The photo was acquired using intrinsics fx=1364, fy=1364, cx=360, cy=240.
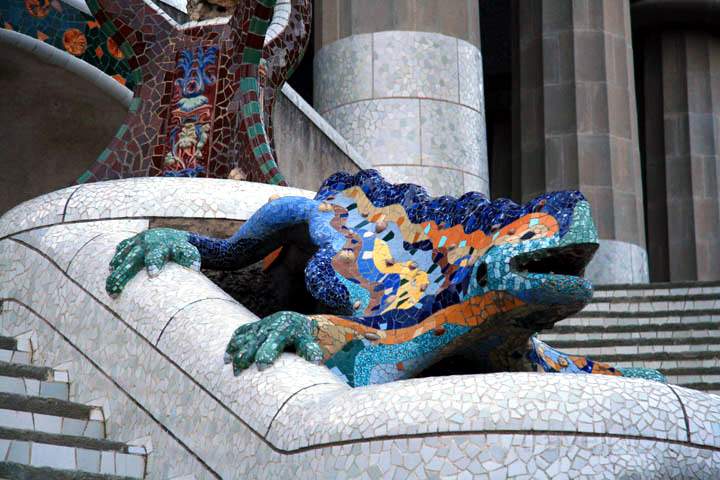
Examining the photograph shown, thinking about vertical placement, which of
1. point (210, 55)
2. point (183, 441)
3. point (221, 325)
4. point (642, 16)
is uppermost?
point (642, 16)

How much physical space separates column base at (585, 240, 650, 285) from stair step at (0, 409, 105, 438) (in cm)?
1468

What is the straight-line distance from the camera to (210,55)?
9.52 m

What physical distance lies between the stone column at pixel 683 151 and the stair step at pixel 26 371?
20588 millimetres

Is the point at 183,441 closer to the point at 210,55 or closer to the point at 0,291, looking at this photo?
the point at 0,291

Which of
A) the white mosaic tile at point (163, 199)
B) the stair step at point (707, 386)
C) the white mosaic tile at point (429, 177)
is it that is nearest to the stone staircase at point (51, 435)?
the white mosaic tile at point (163, 199)

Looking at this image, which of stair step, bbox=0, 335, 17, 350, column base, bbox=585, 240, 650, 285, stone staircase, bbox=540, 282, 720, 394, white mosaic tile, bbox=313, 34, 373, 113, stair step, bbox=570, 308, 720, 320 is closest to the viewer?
stair step, bbox=0, 335, 17, 350

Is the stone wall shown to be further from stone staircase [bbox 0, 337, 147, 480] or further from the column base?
the column base

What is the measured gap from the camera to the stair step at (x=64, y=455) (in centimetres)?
582

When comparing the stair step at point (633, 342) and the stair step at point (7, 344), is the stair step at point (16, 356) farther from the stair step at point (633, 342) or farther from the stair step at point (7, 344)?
the stair step at point (633, 342)

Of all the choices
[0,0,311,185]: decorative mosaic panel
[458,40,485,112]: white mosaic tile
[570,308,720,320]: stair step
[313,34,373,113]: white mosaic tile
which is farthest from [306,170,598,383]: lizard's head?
[458,40,485,112]: white mosaic tile

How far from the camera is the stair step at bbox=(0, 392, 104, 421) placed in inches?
249

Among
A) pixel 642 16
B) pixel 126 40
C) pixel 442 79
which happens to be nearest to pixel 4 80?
pixel 126 40

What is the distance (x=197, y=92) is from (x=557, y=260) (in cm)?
412

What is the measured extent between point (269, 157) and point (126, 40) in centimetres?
148
